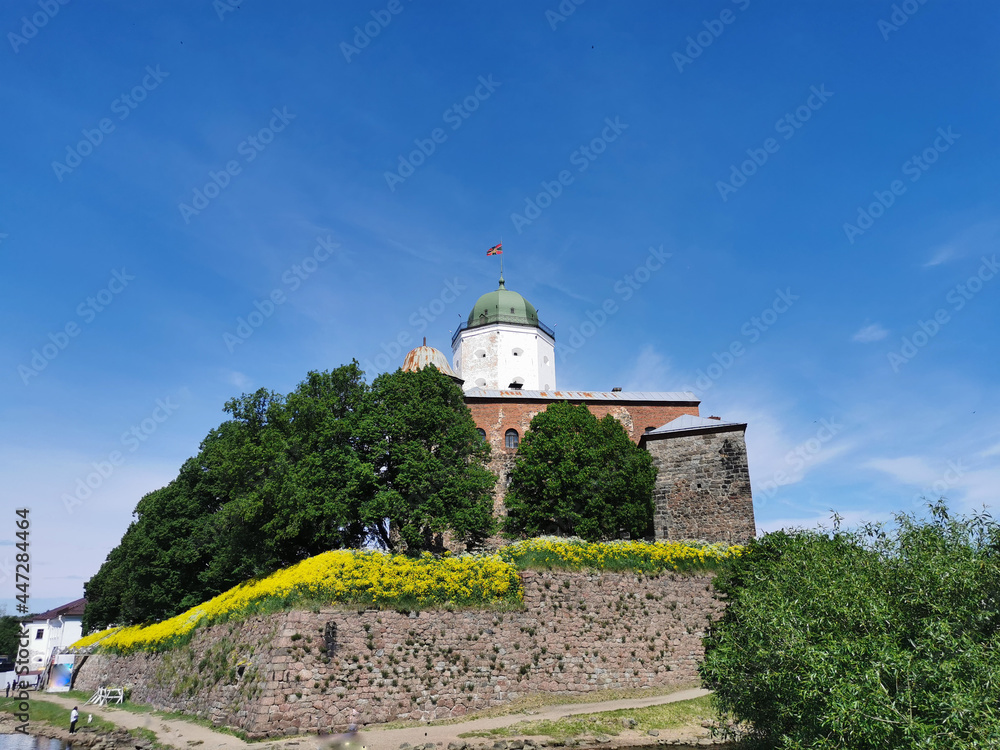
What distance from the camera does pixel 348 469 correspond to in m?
24.1

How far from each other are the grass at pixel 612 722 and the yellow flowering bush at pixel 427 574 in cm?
422

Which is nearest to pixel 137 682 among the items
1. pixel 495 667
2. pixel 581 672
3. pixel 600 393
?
pixel 495 667

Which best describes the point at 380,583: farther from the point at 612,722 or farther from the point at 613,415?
the point at 613,415

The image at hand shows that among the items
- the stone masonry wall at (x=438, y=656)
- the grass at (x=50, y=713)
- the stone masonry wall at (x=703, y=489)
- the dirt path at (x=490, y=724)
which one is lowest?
the grass at (x=50, y=713)

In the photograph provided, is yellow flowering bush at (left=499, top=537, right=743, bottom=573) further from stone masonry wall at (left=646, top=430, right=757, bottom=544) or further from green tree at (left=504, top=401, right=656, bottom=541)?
green tree at (left=504, top=401, right=656, bottom=541)

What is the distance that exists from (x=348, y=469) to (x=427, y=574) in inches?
203

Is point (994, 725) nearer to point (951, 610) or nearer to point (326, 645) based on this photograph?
point (951, 610)

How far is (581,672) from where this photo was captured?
71.1 ft

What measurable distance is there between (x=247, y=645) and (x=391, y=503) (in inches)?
249

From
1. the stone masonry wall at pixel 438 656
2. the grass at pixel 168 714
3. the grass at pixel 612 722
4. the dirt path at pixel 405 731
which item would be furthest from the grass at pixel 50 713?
the grass at pixel 612 722

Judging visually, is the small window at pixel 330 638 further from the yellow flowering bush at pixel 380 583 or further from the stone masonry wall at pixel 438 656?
the yellow flowering bush at pixel 380 583

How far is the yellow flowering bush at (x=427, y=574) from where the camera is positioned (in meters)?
20.1

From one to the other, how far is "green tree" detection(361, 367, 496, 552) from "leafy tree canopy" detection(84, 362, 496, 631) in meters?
0.04

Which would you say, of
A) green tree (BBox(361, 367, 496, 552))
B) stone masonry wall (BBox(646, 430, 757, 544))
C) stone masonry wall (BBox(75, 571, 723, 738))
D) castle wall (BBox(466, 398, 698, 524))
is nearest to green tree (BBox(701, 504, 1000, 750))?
stone masonry wall (BBox(75, 571, 723, 738))
